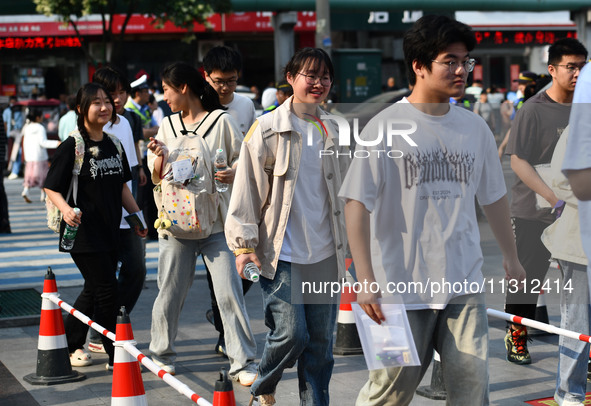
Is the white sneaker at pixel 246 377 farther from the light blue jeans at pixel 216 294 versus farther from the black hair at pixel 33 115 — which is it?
the black hair at pixel 33 115

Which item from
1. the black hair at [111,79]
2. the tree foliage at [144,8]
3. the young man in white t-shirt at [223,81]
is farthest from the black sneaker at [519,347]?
the tree foliage at [144,8]

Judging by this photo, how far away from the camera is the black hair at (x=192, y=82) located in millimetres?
6004

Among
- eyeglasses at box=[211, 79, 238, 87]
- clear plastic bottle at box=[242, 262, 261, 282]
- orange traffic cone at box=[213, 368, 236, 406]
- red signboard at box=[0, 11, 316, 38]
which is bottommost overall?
orange traffic cone at box=[213, 368, 236, 406]

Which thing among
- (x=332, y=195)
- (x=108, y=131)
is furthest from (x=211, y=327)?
(x=332, y=195)

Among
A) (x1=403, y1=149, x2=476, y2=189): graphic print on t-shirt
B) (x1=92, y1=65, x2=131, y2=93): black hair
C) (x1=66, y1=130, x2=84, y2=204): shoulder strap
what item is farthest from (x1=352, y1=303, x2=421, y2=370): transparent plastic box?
(x1=92, y1=65, x2=131, y2=93): black hair

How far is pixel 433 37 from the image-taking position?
3.72m

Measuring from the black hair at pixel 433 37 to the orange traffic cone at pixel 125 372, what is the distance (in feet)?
6.43

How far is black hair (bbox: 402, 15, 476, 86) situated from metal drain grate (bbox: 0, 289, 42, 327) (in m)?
4.87

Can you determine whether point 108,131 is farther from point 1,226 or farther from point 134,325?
point 1,226

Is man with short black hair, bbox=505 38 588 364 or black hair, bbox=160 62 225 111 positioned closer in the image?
man with short black hair, bbox=505 38 588 364

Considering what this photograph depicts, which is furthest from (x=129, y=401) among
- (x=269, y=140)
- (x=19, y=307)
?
(x=19, y=307)

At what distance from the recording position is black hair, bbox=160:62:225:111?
6004 millimetres

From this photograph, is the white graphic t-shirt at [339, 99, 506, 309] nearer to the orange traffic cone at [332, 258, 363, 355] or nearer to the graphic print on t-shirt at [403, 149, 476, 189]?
the graphic print on t-shirt at [403, 149, 476, 189]

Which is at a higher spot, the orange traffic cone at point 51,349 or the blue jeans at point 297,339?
the blue jeans at point 297,339
